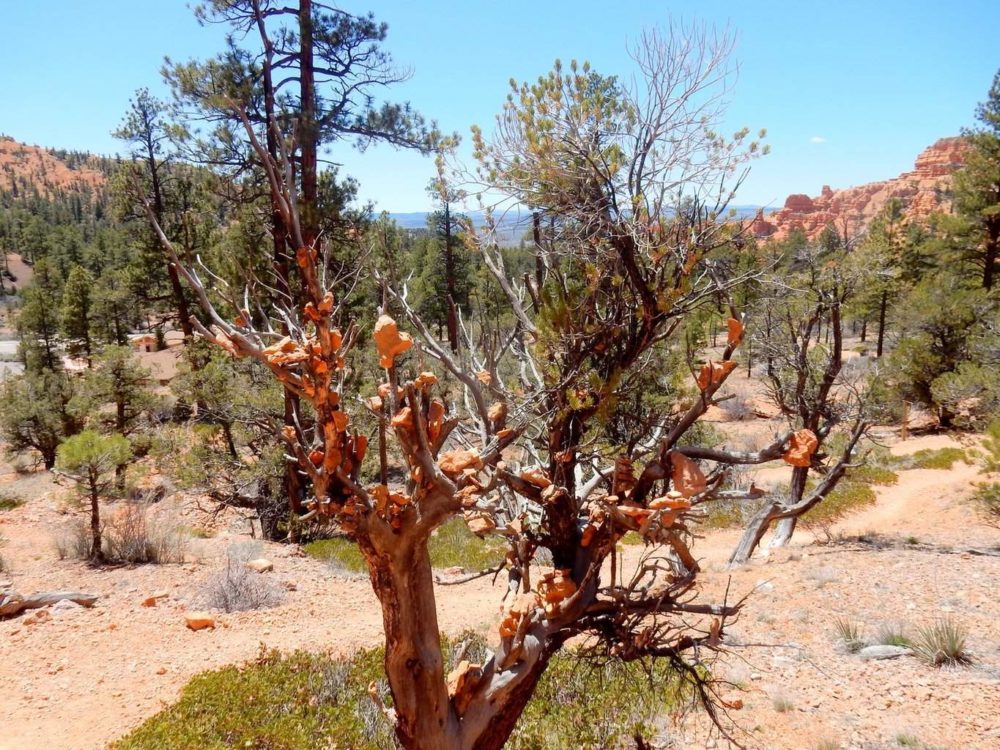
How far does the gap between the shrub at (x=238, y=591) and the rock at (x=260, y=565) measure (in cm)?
52

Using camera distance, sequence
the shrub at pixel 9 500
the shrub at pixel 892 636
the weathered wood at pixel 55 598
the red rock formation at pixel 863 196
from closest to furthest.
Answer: the shrub at pixel 892 636
the weathered wood at pixel 55 598
the shrub at pixel 9 500
the red rock formation at pixel 863 196

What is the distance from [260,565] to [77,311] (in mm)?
22944

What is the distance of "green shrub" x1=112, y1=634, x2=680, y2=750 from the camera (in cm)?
489

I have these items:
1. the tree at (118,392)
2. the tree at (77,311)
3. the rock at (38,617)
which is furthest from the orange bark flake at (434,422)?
the tree at (77,311)

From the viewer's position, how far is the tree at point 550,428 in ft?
8.55

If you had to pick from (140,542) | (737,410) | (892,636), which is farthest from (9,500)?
(737,410)

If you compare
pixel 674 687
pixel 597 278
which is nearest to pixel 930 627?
pixel 674 687

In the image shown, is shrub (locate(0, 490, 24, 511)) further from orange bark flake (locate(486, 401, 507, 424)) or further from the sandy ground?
orange bark flake (locate(486, 401, 507, 424))

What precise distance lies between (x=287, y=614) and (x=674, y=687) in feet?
17.1

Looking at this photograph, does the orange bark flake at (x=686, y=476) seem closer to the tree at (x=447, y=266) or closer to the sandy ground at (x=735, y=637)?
the sandy ground at (x=735, y=637)

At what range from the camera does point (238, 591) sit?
27.2 ft

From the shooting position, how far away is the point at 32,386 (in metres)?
17.3

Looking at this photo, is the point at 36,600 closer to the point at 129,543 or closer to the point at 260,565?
the point at 129,543

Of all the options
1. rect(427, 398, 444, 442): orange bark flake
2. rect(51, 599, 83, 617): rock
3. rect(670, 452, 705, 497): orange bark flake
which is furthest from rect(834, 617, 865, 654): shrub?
rect(51, 599, 83, 617): rock
